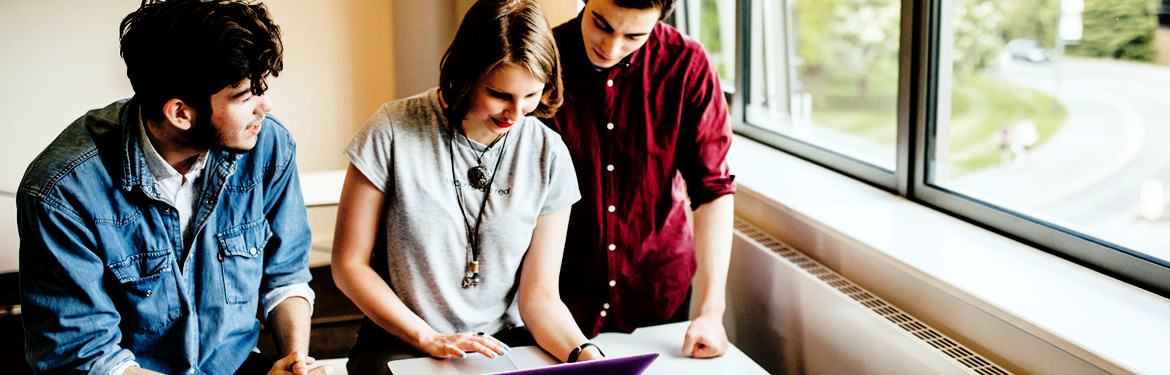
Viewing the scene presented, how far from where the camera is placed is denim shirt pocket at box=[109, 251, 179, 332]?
55.7 inches

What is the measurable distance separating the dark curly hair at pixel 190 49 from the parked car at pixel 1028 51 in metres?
1.71

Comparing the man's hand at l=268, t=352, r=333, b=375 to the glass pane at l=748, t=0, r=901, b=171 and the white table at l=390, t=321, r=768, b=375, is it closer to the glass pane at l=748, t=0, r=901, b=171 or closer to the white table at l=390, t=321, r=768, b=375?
the white table at l=390, t=321, r=768, b=375

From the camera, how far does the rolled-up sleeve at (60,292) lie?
1.32 metres

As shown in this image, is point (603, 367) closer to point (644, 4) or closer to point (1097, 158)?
point (644, 4)

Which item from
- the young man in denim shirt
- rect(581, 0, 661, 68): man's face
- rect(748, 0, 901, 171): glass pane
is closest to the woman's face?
rect(581, 0, 661, 68): man's face

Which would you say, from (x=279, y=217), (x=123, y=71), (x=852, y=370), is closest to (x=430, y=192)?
(x=279, y=217)

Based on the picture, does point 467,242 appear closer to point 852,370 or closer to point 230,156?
point 230,156

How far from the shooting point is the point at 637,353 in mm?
1632

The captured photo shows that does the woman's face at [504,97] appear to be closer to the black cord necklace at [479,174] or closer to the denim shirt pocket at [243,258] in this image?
the black cord necklace at [479,174]

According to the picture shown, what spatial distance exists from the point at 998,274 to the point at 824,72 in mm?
→ 1770

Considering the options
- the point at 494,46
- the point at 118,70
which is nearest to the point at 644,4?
the point at 494,46

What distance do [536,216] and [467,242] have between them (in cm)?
14

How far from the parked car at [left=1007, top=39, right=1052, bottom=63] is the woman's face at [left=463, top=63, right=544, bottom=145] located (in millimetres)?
1255

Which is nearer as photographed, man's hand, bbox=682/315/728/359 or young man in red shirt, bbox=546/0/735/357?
man's hand, bbox=682/315/728/359
